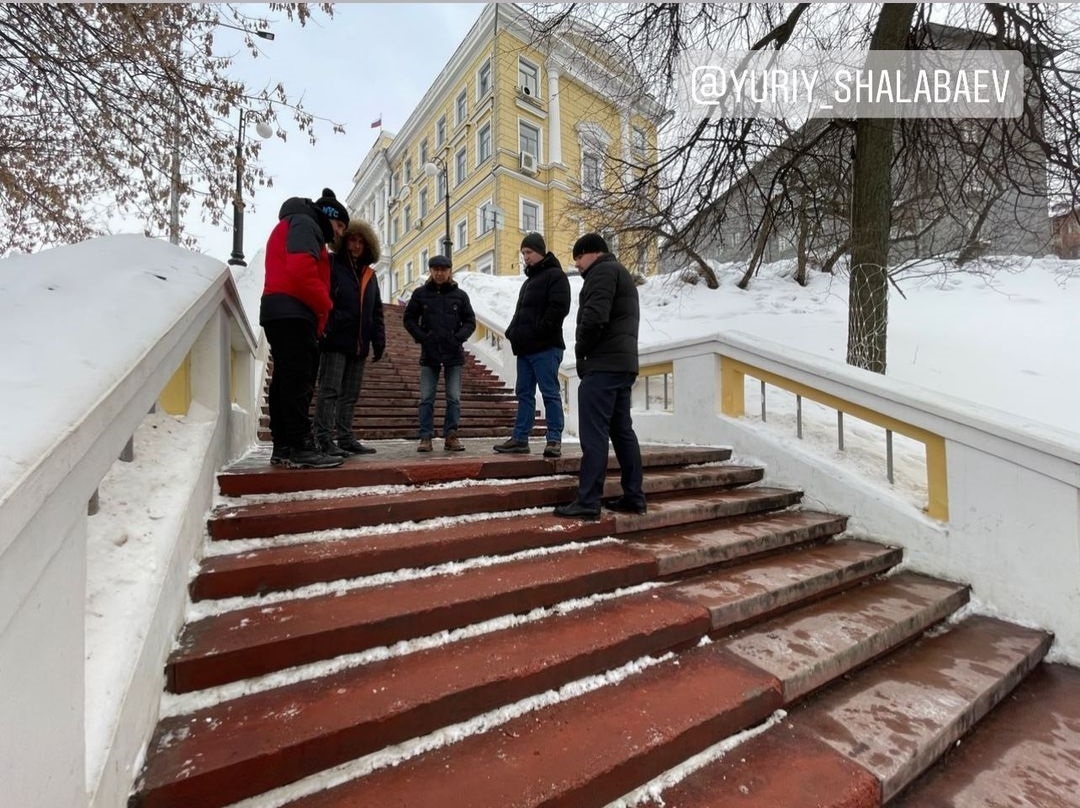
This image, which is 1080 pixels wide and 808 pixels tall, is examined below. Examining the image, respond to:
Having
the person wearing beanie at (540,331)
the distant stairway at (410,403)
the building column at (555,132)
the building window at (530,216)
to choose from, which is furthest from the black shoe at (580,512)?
the building column at (555,132)

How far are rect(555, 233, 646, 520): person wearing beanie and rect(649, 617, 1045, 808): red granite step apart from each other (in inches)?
54.7

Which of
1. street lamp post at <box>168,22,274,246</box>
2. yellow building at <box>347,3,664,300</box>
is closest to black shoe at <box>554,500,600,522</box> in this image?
street lamp post at <box>168,22,274,246</box>

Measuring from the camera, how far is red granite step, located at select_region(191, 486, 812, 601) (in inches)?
80.0

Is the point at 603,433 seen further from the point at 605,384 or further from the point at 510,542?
the point at 510,542

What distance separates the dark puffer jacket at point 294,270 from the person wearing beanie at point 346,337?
21.8 inches

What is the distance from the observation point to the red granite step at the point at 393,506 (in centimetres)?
230

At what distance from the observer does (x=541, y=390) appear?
159 inches

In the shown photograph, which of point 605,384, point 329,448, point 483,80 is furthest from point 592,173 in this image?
point 483,80

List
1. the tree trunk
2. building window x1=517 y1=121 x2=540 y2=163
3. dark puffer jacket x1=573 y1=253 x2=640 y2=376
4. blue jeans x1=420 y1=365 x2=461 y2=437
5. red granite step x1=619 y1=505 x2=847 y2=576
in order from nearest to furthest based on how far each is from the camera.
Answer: red granite step x1=619 y1=505 x2=847 y2=576 < dark puffer jacket x1=573 y1=253 x2=640 y2=376 < blue jeans x1=420 y1=365 x2=461 y2=437 < the tree trunk < building window x1=517 y1=121 x2=540 y2=163

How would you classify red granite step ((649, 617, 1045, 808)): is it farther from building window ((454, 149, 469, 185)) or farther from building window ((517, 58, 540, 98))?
building window ((454, 149, 469, 185))

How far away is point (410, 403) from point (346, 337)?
264 cm

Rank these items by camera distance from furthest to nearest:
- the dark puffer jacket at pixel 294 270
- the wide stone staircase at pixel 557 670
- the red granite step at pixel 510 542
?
the dark puffer jacket at pixel 294 270 → the red granite step at pixel 510 542 → the wide stone staircase at pixel 557 670

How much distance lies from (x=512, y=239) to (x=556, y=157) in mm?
4984

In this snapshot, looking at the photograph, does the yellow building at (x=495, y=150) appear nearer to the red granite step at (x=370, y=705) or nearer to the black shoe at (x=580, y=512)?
Answer: the black shoe at (x=580, y=512)
